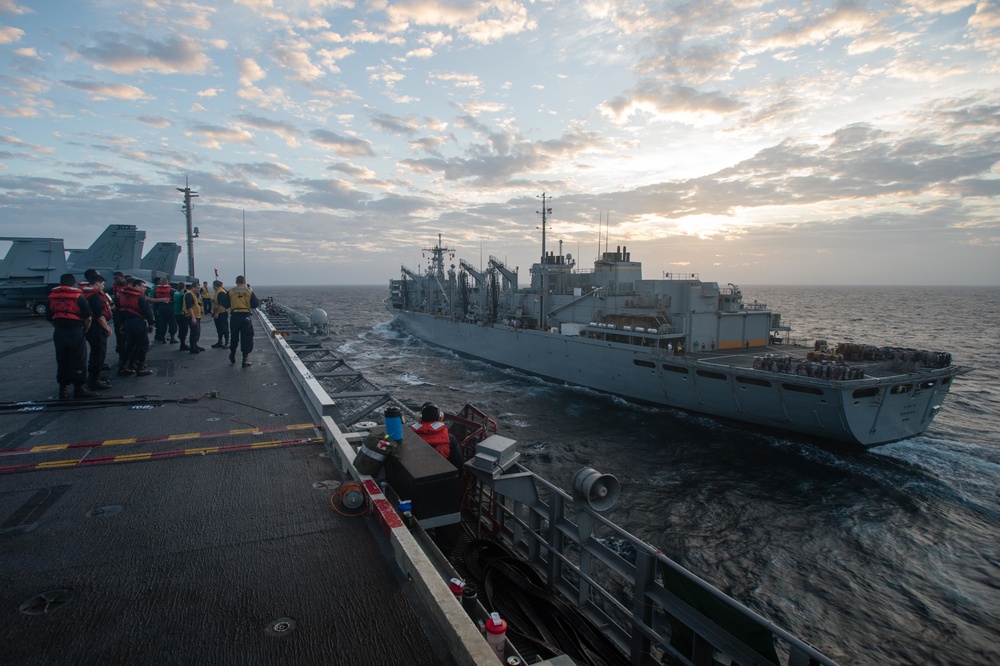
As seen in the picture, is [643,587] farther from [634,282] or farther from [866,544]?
[634,282]

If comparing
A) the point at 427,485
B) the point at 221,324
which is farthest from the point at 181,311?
the point at 427,485

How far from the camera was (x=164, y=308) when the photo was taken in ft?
50.1

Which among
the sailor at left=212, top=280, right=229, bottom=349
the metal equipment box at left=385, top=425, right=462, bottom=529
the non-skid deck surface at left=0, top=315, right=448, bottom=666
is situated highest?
the sailor at left=212, top=280, right=229, bottom=349

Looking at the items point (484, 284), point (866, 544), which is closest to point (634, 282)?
point (484, 284)

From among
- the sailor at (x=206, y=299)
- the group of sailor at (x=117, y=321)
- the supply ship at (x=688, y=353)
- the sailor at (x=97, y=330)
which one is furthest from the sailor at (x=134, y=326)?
the supply ship at (x=688, y=353)

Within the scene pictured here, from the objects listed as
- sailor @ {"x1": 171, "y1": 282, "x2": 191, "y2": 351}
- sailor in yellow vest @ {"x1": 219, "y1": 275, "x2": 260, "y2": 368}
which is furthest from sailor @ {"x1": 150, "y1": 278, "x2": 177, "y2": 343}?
sailor in yellow vest @ {"x1": 219, "y1": 275, "x2": 260, "y2": 368}

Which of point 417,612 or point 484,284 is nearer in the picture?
point 417,612

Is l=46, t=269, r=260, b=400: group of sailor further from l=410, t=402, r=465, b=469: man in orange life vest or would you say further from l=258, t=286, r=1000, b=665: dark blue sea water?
l=258, t=286, r=1000, b=665: dark blue sea water

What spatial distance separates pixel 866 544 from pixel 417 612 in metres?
13.6

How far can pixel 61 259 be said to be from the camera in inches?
1060

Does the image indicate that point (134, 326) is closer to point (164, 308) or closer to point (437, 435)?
point (164, 308)

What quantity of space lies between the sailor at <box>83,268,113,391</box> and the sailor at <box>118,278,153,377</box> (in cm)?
77

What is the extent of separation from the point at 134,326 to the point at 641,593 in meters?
10.9

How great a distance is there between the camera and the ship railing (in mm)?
4082
